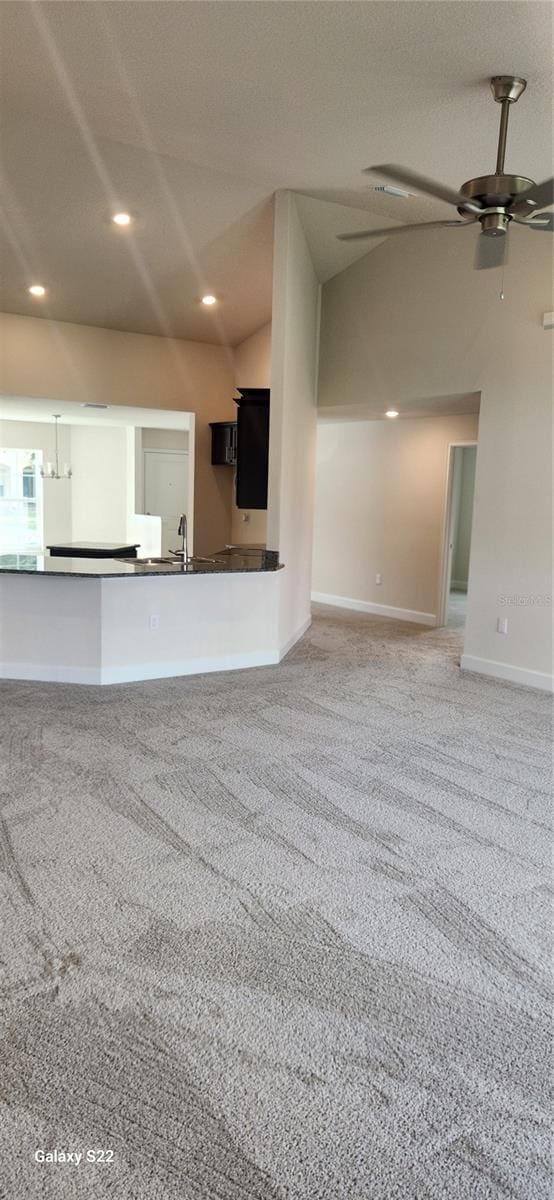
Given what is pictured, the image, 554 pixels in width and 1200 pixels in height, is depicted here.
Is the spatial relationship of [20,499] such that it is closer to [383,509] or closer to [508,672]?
[383,509]

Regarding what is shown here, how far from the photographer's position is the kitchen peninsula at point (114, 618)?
468 cm

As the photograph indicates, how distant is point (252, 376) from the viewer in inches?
313

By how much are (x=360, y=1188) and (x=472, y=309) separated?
5342 mm

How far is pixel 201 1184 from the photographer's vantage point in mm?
1359

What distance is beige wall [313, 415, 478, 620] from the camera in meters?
7.36

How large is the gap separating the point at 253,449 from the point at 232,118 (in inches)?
108

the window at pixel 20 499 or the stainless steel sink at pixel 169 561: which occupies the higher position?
the window at pixel 20 499

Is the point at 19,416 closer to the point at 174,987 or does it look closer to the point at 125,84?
the point at 125,84

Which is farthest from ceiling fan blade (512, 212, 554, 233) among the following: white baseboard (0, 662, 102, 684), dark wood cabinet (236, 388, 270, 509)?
white baseboard (0, 662, 102, 684)

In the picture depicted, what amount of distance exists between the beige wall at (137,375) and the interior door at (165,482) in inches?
105

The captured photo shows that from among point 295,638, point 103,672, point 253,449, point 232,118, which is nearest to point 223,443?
point 253,449

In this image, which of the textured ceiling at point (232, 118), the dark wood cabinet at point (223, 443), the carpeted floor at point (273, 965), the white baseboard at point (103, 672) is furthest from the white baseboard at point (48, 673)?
the dark wood cabinet at point (223, 443)

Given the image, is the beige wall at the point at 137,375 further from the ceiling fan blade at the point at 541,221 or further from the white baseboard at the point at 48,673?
the ceiling fan blade at the point at 541,221

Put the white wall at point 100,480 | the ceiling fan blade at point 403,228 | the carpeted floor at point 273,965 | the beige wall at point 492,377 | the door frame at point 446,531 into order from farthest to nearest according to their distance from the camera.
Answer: the white wall at point 100,480
the door frame at point 446,531
the beige wall at point 492,377
the ceiling fan blade at point 403,228
the carpeted floor at point 273,965
